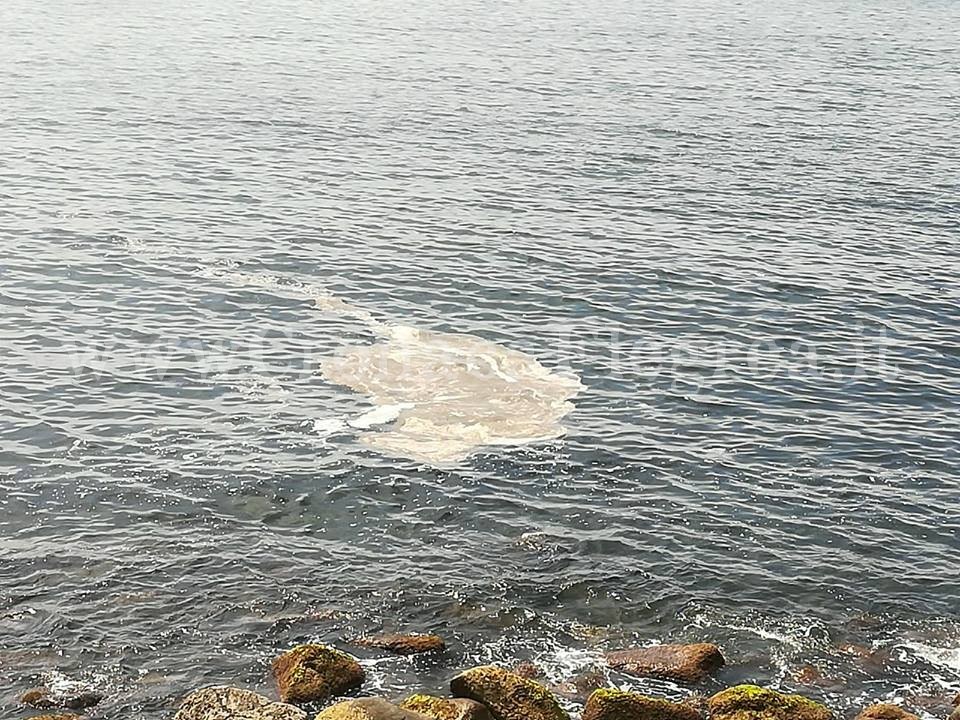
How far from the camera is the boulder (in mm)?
31469

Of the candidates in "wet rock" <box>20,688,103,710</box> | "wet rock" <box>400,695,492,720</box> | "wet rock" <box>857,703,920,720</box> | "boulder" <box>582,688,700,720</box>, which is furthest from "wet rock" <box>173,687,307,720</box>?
"wet rock" <box>857,703,920,720</box>

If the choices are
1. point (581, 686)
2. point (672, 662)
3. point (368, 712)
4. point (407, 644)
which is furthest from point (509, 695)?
point (672, 662)

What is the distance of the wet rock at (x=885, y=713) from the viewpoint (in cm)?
3244

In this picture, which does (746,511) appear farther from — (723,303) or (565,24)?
(565,24)

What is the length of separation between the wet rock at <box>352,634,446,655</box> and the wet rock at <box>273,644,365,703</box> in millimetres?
1829

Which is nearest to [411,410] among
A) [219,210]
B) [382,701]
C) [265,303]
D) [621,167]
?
[265,303]

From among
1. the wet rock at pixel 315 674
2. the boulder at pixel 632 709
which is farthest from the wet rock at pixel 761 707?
the wet rock at pixel 315 674

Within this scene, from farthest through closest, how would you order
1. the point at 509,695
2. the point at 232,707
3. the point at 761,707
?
1. the point at 761,707
2. the point at 509,695
3. the point at 232,707

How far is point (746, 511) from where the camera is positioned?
145 feet

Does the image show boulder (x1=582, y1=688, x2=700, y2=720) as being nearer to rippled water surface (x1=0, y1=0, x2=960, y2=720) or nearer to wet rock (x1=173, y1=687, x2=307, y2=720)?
rippled water surface (x1=0, y1=0, x2=960, y2=720)

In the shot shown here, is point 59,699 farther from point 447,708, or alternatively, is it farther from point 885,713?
point 885,713

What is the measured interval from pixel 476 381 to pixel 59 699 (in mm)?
25023

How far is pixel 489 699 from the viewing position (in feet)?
104

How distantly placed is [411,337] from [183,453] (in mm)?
14575
